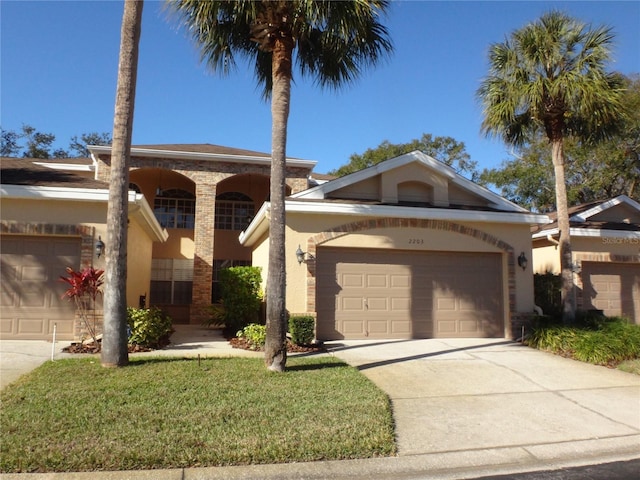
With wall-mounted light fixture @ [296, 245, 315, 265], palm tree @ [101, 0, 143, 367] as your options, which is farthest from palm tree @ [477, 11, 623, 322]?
palm tree @ [101, 0, 143, 367]

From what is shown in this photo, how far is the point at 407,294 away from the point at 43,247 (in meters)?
8.91

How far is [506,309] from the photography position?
12656 mm

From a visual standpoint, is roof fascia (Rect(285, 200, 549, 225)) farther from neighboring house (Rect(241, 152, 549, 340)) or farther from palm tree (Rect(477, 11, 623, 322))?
palm tree (Rect(477, 11, 623, 322))

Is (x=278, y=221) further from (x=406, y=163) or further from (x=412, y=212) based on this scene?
(x=406, y=163)

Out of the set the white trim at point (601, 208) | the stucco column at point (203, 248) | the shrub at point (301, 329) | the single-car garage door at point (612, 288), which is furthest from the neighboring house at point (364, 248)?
the white trim at point (601, 208)

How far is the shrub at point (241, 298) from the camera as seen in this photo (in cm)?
1327

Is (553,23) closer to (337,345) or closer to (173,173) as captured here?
(337,345)

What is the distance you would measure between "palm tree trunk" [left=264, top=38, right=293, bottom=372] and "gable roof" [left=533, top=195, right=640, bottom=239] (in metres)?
10.3

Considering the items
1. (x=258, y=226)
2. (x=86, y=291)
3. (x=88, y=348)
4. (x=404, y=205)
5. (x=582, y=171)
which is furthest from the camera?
(x=582, y=171)

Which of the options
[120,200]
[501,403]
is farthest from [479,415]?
[120,200]

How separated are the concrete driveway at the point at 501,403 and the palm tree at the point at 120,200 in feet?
14.0

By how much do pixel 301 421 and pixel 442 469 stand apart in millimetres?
1639

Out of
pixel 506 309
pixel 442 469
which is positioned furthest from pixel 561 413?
pixel 506 309

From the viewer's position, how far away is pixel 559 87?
11.5m
